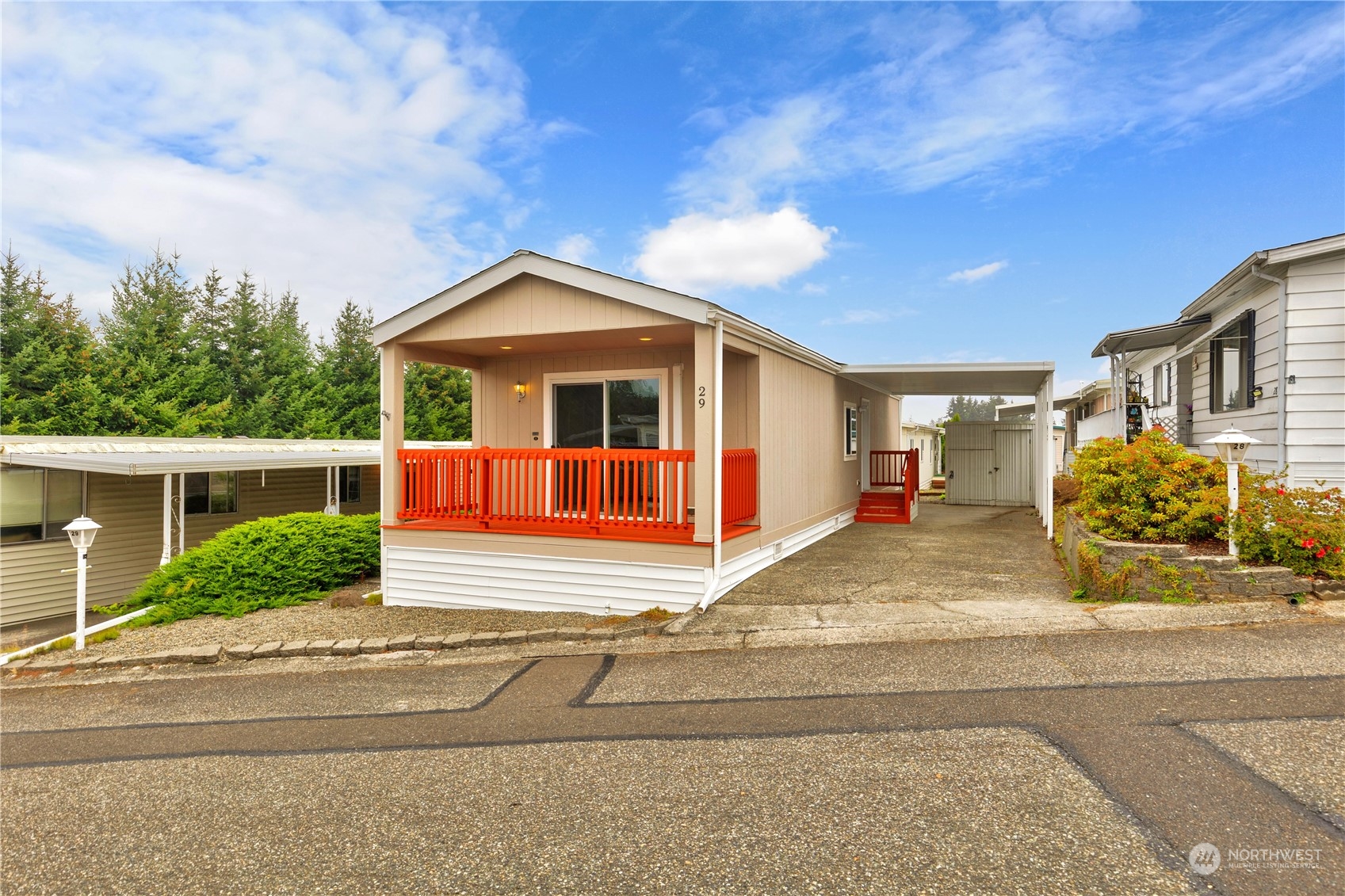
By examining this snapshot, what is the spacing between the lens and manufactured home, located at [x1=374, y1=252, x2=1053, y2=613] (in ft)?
22.8

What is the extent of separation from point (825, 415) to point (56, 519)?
12939mm

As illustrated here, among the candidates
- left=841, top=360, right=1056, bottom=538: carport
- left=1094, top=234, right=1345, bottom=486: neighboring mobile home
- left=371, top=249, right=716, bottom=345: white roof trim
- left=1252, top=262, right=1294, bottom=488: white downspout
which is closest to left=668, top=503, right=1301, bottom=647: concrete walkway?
left=841, top=360, right=1056, bottom=538: carport

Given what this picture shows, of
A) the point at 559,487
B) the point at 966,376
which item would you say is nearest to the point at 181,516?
the point at 559,487

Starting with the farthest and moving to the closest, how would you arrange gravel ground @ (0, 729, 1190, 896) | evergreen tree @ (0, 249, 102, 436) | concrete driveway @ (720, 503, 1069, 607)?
1. evergreen tree @ (0, 249, 102, 436)
2. concrete driveway @ (720, 503, 1069, 607)
3. gravel ground @ (0, 729, 1190, 896)

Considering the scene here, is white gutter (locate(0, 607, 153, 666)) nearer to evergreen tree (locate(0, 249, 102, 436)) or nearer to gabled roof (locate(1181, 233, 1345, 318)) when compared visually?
evergreen tree (locate(0, 249, 102, 436))

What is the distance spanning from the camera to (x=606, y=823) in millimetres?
2945

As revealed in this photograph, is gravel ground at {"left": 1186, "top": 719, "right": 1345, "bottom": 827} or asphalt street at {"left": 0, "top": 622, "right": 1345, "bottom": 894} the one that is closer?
asphalt street at {"left": 0, "top": 622, "right": 1345, "bottom": 894}

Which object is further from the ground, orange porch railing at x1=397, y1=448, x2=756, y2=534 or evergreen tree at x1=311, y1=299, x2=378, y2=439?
evergreen tree at x1=311, y1=299, x2=378, y2=439

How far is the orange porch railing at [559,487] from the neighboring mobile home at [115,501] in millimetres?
4960

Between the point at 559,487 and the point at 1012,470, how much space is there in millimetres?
12905

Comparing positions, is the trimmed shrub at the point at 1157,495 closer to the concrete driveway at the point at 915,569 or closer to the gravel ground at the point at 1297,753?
the concrete driveway at the point at 915,569

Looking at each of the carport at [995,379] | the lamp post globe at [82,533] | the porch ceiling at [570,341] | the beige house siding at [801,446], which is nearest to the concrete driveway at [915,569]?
the beige house siding at [801,446]

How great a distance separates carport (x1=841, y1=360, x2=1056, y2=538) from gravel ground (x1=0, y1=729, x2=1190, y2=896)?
853 cm

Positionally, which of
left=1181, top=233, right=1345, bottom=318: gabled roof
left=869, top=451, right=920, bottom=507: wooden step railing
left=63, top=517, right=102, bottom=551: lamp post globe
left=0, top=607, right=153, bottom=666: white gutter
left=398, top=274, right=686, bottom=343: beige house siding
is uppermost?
left=1181, top=233, right=1345, bottom=318: gabled roof
